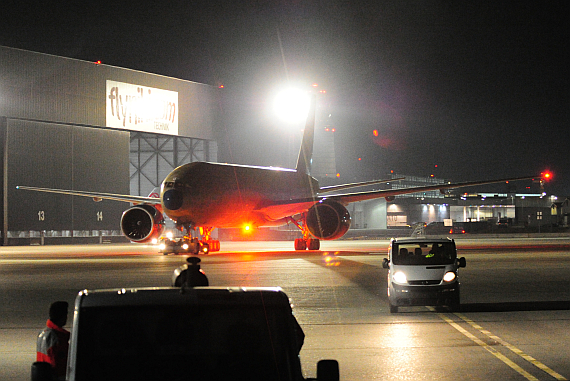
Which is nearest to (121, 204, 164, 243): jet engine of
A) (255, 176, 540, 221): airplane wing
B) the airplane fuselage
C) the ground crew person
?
the airplane fuselage

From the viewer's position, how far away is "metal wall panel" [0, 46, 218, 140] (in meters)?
53.4

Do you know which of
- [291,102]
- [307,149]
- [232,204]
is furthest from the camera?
[291,102]

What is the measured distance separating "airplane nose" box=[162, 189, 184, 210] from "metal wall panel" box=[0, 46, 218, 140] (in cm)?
2856

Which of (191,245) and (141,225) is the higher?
(141,225)

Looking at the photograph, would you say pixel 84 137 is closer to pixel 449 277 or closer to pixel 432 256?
pixel 432 256

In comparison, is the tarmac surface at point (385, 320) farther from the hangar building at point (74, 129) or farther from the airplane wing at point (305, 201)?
the hangar building at point (74, 129)

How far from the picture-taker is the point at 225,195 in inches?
1280

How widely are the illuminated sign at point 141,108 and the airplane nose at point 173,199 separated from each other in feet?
103

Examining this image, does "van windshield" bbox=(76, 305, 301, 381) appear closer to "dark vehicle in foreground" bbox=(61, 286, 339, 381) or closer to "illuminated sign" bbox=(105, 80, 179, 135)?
"dark vehicle in foreground" bbox=(61, 286, 339, 381)

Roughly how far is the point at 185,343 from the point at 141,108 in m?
60.0

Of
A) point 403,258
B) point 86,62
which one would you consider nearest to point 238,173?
point 403,258

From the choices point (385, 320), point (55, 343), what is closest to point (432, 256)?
point (385, 320)

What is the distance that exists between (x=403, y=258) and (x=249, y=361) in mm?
10780

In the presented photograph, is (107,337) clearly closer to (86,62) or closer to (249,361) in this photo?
(249,361)
